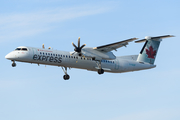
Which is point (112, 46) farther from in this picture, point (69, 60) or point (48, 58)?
point (48, 58)

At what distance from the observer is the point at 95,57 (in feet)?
107

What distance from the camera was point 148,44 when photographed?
36906 mm

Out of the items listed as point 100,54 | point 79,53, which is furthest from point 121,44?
point 79,53

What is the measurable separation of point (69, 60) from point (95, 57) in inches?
110

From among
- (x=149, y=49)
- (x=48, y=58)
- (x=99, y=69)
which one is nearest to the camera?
(x=48, y=58)

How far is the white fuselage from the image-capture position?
2969cm

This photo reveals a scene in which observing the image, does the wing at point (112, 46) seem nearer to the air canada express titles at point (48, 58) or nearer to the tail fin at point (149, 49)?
the air canada express titles at point (48, 58)

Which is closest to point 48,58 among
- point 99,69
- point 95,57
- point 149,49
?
point 95,57

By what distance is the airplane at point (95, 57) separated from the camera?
98.5 ft

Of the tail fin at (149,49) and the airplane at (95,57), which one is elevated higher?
the tail fin at (149,49)

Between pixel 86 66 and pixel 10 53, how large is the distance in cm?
795

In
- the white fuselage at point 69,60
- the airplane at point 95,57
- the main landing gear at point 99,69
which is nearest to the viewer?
the white fuselage at point 69,60

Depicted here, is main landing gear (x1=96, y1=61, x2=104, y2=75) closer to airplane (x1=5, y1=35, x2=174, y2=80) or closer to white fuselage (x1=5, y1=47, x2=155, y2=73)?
airplane (x1=5, y1=35, x2=174, y2=80)

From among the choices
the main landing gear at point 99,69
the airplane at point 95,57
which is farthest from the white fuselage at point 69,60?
the main landing gear at point 99,69
